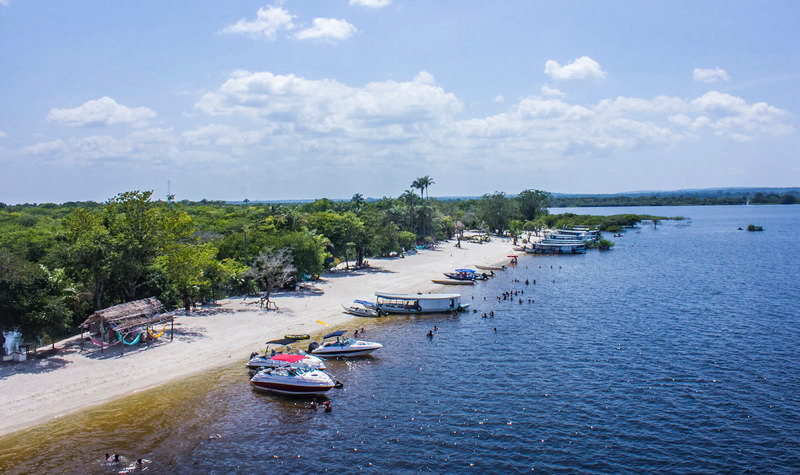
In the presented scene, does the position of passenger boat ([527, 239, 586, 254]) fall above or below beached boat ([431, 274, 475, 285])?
above

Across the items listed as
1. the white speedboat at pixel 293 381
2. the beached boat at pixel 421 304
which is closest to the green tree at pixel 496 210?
the beached boat at pixel 421 304

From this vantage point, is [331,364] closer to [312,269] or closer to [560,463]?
[560,463]

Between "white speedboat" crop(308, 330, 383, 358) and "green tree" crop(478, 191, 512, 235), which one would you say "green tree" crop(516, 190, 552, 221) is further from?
"white speedboat" crop(308, 330, 383, 358)

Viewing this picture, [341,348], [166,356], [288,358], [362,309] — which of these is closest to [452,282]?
[362,309]

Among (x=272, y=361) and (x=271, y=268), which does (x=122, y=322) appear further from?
(x=271, y=268)

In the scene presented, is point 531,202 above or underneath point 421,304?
above

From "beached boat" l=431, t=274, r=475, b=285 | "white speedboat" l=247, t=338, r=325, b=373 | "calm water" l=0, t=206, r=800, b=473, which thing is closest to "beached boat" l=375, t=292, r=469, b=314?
"calm water" l=0, t=206, r=800, b=473
